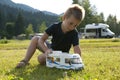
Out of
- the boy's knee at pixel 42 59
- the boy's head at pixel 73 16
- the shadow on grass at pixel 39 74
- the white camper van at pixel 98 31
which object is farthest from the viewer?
the white camper van at pixel 98 31

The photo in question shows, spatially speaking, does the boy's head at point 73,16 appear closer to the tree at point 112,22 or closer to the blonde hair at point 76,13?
the blonde hair at point 76,13

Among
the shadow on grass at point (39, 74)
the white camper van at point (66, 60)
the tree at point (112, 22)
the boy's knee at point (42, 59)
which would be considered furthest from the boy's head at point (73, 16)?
the tree at point (112, 22)

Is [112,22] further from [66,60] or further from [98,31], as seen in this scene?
[66,60]

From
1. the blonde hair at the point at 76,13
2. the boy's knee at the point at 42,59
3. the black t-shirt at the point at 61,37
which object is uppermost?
the blonde hair at the point at 76,13

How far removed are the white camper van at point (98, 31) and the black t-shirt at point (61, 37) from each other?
61.3m

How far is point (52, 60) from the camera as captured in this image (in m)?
7.43

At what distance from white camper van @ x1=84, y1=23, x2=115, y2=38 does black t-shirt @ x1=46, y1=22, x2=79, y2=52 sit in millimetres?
61298

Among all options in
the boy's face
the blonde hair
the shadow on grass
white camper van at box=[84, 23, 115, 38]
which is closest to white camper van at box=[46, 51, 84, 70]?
the shadow on grass

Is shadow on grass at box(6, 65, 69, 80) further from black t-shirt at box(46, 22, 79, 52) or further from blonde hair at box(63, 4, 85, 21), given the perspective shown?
blonde hair at box(63, 4, 85, 21)

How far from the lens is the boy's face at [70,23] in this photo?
7106 millimetres

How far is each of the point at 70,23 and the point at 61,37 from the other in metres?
0.76

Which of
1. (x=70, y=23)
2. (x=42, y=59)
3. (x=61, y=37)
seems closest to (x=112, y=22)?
(x=42, y=59)

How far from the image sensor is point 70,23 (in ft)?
23.7

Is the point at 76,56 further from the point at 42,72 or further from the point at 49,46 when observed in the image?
the point at 49,46
